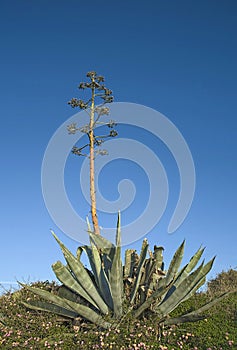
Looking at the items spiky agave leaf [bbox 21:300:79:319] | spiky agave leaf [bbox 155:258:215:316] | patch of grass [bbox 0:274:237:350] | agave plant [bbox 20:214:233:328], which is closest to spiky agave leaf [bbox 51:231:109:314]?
agave plant [bbox 20:214:233:328]

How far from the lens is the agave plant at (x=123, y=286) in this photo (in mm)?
7898

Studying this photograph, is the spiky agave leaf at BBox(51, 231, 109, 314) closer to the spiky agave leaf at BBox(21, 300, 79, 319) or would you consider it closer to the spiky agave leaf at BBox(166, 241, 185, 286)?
the spiky agave leaf at BBox(21, 300, 79, 319)

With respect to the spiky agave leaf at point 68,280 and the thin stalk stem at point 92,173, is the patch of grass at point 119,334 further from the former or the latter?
the thin stalk stem at point 92,173

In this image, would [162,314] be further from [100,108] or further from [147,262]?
[100,108]

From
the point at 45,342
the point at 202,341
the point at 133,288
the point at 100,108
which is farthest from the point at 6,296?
the point at 100,108

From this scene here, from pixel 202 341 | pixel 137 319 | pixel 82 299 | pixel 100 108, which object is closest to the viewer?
pixel 202 341

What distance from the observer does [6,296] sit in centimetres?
1182

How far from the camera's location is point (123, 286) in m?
8.36

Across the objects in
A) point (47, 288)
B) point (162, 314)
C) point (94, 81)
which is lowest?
point (162, 314)

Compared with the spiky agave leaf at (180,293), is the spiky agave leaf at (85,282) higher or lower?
higher

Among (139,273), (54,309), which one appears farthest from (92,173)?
(139,273)

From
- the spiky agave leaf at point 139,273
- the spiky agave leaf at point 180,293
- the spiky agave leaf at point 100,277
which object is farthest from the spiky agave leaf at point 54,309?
the spiky agave leaf at point 180,293

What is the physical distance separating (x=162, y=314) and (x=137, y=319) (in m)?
0.47

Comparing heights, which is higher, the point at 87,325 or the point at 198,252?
the point at 198,252
